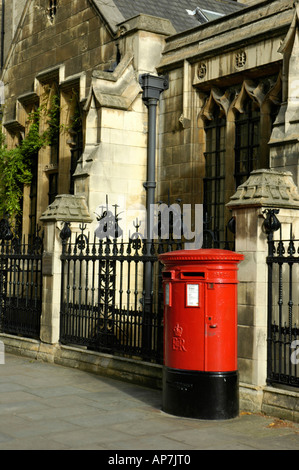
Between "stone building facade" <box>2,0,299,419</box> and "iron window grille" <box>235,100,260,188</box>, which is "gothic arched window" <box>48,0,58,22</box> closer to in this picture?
"stone building facade" <box>2,0,299,419</box>

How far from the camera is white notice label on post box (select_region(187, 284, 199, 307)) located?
729cm

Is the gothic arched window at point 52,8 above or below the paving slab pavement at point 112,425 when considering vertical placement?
A: above

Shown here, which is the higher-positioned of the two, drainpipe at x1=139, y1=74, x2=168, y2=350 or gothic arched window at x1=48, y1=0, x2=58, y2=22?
gothic arched window at x1=48, y1=0, x2=58, y2=22

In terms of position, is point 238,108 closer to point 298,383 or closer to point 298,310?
point 298,310

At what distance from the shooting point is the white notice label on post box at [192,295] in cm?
729

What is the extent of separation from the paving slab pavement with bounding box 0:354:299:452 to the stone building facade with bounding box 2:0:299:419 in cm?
289

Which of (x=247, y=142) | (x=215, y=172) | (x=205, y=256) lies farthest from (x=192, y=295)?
(x=215, y=172)

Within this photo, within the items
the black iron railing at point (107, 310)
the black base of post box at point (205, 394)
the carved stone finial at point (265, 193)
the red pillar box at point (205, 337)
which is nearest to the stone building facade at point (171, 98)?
the carved stone finial at point (265, 193)

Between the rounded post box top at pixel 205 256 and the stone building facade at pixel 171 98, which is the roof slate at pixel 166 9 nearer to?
the stone building facade at pixel 171 98

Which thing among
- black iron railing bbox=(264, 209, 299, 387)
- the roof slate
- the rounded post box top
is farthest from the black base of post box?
the roof slate

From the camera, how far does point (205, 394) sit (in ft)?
23.6

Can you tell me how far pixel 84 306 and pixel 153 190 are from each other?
4.70m

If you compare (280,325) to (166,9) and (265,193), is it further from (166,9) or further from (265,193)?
(166,9)

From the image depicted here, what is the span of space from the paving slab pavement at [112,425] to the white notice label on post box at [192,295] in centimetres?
123
